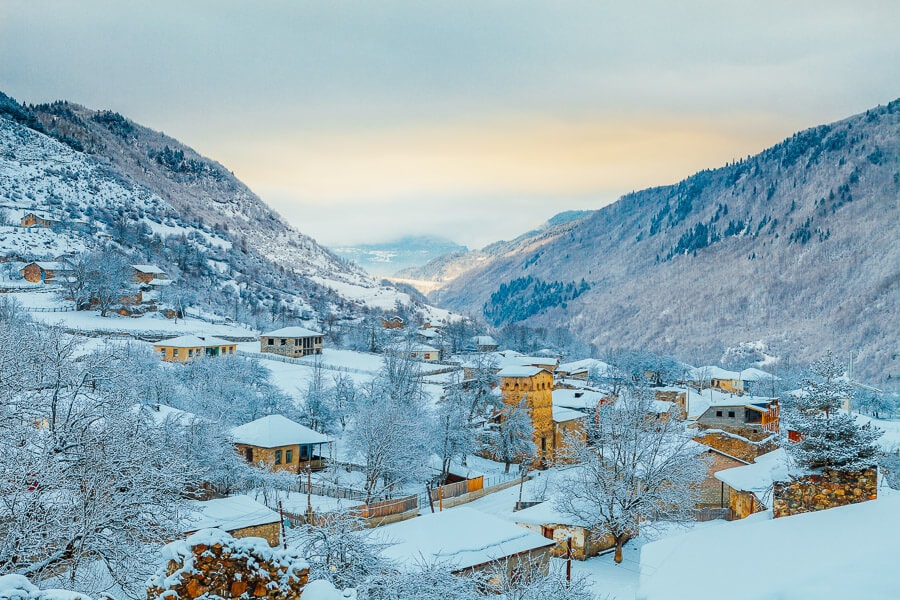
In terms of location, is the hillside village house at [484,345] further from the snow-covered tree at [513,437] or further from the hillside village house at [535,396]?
the snow-covered tree at [513,437]

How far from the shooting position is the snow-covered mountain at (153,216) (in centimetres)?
9944

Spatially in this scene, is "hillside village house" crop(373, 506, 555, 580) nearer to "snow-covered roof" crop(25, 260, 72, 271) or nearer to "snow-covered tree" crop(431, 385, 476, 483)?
"snow-covered tree" crop(431, 385, 476, 483)

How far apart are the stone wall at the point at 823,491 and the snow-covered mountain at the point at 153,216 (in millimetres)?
85172

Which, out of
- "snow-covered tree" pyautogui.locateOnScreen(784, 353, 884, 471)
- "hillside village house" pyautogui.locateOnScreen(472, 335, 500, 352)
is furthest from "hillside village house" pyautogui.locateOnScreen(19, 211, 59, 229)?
"snow-covered tree" pyautogui.locateOnScreen(784, 353, 884, 471)

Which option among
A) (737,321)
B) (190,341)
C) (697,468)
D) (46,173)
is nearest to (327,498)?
(697,468)

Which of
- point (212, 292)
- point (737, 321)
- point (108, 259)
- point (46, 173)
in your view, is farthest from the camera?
point (737, 321)

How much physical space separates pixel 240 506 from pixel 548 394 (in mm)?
29479

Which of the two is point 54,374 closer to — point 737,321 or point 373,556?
point 373,556

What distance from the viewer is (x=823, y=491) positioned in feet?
38.1

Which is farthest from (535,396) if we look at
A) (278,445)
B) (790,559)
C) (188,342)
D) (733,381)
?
(733,381)

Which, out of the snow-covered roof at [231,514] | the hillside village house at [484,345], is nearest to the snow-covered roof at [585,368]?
the hillside village house at [484,345]

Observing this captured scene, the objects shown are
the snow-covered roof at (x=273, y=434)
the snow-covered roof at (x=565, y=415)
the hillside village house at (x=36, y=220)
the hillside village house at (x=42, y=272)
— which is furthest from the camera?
the hillside village house at (x=36, y=220)

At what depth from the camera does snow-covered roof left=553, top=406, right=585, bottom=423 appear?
4928 cm

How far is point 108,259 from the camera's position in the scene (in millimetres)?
70438
